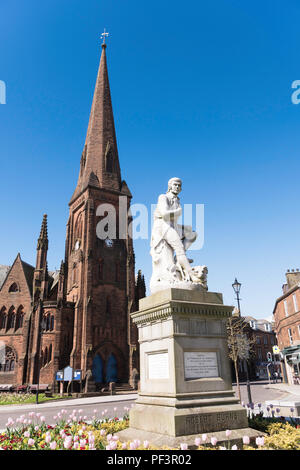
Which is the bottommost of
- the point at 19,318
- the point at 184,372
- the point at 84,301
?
the point at 184,372

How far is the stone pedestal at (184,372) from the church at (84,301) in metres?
30.5

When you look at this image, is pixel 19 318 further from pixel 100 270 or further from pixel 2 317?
pixel 100 270

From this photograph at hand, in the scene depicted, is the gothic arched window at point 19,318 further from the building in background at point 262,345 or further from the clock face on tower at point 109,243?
the building in background at point 262,345

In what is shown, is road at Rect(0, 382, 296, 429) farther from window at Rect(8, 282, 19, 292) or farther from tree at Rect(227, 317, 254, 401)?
window at Rect(8, 282, 19, 292)

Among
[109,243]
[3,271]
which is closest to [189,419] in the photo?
[109,243]

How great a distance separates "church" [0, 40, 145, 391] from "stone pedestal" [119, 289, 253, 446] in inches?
1203

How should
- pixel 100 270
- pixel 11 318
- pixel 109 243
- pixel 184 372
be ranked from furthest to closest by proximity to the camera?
1. pixel 11 318
2. pixel 109 243
3. pixel 100 270
4. pixel 184 372

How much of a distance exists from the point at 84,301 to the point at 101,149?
22537 mm

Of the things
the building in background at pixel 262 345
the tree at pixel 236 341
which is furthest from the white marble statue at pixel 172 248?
the building in background at pixel 262 345

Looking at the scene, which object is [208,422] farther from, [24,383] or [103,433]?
[24,383]

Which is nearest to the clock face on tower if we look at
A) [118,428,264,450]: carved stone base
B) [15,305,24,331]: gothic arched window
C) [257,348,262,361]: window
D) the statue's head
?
[15,305,24,331]: gothic arched window

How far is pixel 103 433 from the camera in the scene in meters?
6.21

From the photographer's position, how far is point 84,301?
Result: 40031 millimetres

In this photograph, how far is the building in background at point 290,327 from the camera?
111ft
